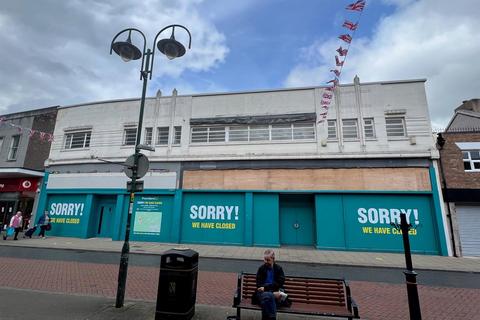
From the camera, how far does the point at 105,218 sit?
17359 mm

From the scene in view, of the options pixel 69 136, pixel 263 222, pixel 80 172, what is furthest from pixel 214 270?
pixel 69 136

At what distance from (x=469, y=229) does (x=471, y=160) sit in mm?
3613

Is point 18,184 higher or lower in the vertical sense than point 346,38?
lower

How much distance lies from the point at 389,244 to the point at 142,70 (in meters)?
13.7

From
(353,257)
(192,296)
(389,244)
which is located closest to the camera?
(192,296)

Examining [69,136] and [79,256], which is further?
[69,136]

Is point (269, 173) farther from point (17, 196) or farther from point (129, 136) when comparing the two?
point (17, 196)

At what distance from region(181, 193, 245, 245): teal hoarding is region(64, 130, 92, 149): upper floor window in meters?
8.78

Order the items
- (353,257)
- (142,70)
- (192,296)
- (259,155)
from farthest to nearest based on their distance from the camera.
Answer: (259,155) < (353,257) < (142,70) < (192,296)

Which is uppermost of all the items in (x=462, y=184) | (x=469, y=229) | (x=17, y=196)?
(x=462, y=184)

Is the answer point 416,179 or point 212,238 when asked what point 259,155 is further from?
point 416,179

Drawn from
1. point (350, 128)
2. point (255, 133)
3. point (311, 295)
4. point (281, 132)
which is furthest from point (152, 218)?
point (311, 295)

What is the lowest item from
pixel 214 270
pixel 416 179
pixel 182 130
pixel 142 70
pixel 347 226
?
pixel 214 270

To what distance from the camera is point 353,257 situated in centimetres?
1201
